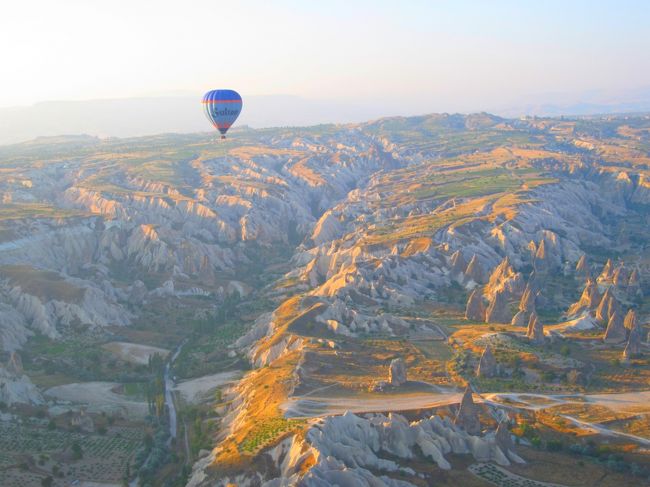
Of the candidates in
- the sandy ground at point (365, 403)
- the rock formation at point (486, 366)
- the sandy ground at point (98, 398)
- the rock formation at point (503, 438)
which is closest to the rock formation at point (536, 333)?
the rock formation at point (486, 366)

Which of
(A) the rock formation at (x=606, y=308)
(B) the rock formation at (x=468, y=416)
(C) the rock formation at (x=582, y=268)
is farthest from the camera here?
(C) the rock formation at (x=582, y=268)

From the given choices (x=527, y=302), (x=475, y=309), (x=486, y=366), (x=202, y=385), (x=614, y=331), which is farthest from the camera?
(x=475, y=309)

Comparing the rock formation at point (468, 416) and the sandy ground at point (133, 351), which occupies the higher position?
the rock formation at point (468, 416)

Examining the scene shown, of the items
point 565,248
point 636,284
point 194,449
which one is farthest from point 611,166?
point 194,449

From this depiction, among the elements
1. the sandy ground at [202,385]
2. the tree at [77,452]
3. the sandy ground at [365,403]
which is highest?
the sandy ground at [365,403]

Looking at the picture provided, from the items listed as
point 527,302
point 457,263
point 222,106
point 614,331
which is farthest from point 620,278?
point 222,106

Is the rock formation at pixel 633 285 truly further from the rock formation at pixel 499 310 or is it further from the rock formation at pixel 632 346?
the rock formation at pixel 632 346

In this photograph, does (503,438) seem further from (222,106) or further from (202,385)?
(222,106)
